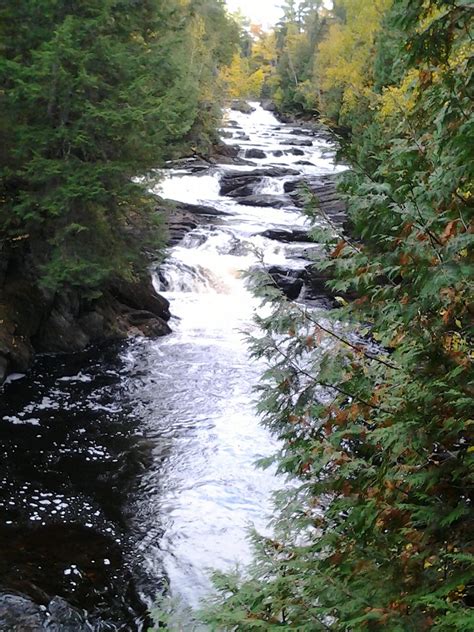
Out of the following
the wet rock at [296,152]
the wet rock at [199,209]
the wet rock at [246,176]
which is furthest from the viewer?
the wet rock at [296,152]

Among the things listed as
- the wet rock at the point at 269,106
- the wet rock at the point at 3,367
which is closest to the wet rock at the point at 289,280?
the wet rock at the point at 3,367

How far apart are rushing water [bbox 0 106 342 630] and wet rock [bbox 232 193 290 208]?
10.6 m

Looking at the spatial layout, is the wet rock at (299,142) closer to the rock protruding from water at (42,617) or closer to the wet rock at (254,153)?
the wet rock at (254,153)

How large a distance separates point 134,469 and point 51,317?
211 inches

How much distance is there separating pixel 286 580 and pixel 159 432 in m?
6.58

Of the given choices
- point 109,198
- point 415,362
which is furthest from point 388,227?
point 109,198

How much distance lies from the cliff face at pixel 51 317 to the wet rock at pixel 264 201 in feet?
38.9

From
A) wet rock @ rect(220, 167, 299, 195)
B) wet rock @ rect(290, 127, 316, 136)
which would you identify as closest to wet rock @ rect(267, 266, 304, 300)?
wet rock @ rect(220, 167, 299, 195)

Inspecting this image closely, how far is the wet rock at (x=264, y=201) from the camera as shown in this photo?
25.5m

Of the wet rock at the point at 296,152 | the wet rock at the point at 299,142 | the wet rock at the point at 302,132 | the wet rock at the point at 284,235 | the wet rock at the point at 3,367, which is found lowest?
the wet rock at the point at 3,367

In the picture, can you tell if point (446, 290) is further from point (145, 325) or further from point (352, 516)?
point (145, 325)

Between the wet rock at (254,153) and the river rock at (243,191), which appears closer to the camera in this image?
the river rock at (243,191)

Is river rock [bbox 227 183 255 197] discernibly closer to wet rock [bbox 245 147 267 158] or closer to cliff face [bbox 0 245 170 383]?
wet rock [bbox 245 147 267 158]

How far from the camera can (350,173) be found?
3471 millimetres
